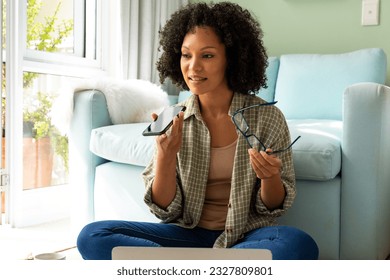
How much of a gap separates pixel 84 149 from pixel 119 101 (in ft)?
0.59

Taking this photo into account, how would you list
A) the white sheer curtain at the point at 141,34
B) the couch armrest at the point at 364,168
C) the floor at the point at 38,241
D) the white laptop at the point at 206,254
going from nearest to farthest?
the white laptop at the point at 206,254 < the couch armrest at the point at 364,168 < the floor at the point at 38,241 < the white sheer curtain at the point at 141,34

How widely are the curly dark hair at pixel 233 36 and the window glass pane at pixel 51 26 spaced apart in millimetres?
970

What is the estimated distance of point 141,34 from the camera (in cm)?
207

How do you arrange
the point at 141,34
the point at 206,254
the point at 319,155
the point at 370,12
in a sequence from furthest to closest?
the point at 141,34 < the point at 370,12 < the point at 319,155 < the point at 206,254

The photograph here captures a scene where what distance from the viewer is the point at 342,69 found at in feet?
5.36

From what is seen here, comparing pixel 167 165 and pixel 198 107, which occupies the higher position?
pixel 198 107

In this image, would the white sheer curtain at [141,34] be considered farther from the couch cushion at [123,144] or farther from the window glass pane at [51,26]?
the couch cushion at [123,144]

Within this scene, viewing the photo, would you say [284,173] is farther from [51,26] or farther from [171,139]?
[51,26]

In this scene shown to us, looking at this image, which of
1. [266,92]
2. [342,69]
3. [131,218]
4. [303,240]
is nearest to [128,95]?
[131,218]

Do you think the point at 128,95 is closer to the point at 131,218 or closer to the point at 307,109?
the point at 131,218

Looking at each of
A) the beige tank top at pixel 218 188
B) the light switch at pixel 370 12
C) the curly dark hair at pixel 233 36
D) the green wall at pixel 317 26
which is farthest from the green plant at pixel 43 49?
the light switch at pixel 370 12

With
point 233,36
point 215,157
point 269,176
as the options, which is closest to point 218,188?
point 215,157

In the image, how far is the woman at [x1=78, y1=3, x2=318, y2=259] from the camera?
2.88 ft

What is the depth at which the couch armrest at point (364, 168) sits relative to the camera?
3.42ft
